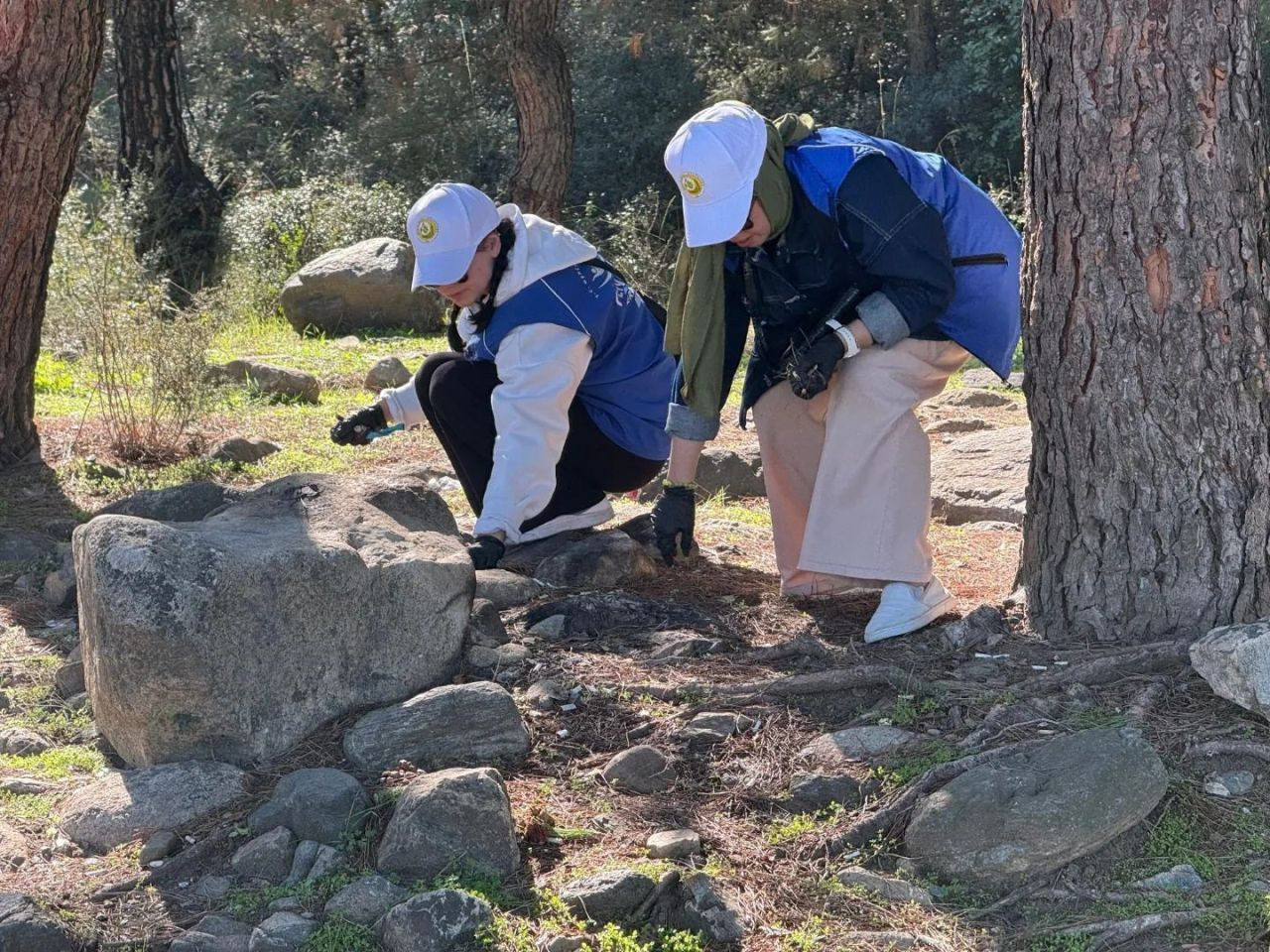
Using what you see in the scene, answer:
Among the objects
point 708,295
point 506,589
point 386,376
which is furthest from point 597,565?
point 386,376

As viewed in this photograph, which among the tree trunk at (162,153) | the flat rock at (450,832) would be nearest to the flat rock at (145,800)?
the flat rock at (450,832)

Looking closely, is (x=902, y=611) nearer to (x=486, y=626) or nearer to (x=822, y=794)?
(x=822, y=794)

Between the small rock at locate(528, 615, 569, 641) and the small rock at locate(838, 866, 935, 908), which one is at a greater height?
the small rock at locate(528, 615, 569, 641)

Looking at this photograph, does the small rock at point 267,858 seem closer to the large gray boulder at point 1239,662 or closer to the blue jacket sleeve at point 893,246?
the blue jacket sleeve at point 893,246

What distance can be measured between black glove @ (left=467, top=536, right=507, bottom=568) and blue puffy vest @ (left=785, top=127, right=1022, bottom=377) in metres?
1.25

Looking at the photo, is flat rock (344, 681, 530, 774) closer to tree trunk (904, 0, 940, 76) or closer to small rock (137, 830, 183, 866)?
small rock (137, 830, 183, 866)

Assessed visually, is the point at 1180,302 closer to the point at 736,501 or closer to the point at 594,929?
the point at 594,929

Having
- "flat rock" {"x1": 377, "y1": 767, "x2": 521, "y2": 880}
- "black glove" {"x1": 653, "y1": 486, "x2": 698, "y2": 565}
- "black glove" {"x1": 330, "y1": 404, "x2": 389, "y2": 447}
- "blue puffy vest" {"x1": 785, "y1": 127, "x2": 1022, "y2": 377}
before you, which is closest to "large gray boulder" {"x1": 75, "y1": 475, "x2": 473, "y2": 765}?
"flat rock" {"x1": 377, "y1": 767, "x2": 521, "y2": 880}

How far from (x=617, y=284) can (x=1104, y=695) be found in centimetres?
205

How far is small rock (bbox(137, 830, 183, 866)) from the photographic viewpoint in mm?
2957

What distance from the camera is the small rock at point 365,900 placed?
8.89 feet

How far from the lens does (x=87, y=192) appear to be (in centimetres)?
1677

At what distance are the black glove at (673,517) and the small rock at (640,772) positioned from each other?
1.08 meters

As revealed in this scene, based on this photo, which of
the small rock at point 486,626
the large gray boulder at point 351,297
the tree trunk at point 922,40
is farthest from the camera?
the tree trunk at point 922,40
